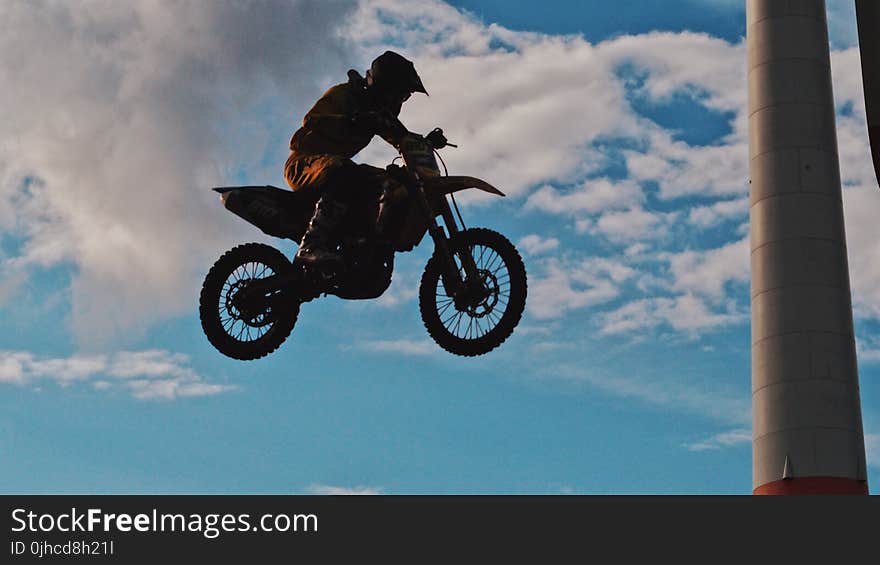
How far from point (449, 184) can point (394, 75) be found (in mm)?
2092

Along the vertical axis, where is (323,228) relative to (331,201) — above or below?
below

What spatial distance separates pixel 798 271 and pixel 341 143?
3722 centimetres

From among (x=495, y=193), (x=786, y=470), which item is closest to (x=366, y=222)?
(x=495, y=193)

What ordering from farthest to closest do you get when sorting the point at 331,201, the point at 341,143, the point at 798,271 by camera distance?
the point at 798,271, the point at 341,143, the point at 331,201

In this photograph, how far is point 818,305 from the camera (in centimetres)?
6059

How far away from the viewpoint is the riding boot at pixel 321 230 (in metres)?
26.5

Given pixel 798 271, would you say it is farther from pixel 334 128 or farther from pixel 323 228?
pixel 323 228

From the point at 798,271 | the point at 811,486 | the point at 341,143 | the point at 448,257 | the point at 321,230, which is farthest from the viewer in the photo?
the point at 798,271

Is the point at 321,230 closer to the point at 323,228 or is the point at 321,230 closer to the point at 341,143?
the point at 323,228

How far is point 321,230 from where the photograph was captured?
2664 centimetres

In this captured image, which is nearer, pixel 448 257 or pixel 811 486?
pixel 448 257

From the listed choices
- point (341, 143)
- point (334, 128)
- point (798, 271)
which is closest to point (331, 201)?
point (341, 143)
